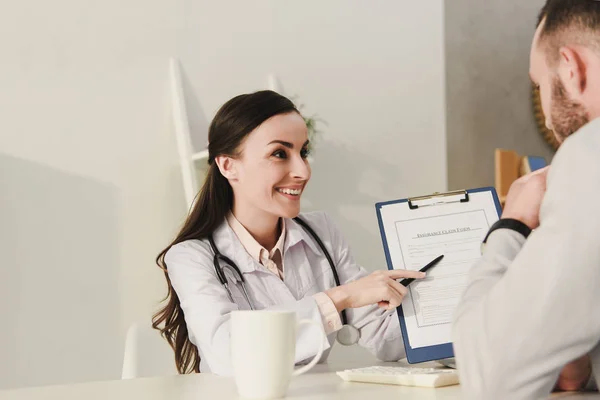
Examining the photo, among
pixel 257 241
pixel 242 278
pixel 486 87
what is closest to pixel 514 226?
pixel 242 278

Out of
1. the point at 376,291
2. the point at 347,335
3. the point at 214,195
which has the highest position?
the point at 214,195

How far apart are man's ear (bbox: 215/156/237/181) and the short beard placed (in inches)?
42.4

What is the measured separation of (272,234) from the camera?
1.94m

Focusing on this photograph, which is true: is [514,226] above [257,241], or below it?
above

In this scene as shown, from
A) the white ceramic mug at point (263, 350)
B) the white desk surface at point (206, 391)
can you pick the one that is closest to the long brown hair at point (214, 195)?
the white desk surface at point (206, 391)

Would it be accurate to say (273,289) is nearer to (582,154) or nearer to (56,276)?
(56,276)

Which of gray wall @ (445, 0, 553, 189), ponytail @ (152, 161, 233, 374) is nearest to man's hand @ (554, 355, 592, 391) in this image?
ponytail @ (152, 161, 233, 374)

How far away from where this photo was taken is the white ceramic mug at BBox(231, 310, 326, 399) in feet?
3.39

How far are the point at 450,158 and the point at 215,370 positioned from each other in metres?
2.34

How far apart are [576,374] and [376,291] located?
43 cm

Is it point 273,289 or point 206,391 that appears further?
point 273,289

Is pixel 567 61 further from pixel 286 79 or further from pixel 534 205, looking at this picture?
pixel 286 79

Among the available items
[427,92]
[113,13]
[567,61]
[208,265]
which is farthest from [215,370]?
[427,92]

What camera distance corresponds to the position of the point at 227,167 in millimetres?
1939
